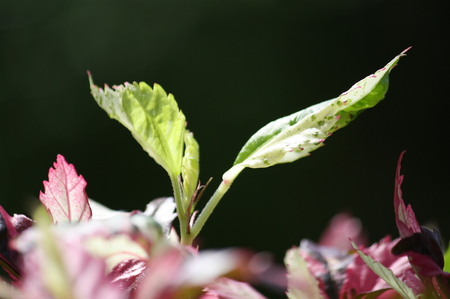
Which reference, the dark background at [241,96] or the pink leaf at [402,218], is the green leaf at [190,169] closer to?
the pink leaf at [402,218]

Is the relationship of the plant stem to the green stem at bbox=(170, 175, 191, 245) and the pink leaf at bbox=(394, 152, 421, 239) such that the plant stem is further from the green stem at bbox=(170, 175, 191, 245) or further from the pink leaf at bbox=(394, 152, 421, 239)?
the pink leaf at bbox=(394, 152, 421, 239)

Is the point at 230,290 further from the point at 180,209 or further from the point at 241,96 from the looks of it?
the point at 241,96

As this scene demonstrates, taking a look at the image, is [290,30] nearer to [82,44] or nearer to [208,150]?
[208,150]

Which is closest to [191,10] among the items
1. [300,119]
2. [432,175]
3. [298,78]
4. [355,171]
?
[298,78]

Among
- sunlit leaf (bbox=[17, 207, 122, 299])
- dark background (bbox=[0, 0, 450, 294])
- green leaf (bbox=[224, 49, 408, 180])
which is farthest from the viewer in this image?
dark background (bbox=[0, 0, 450, 294])

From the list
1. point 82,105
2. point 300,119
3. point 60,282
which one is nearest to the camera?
point 60,282

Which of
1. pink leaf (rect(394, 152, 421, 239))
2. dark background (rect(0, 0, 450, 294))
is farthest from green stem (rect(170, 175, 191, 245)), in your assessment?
dark background (rect(0, 0, 450, 294))
